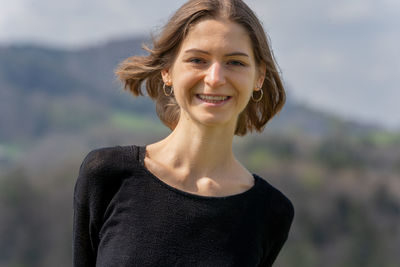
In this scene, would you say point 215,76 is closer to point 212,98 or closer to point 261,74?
point 212,98

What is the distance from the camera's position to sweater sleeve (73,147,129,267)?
3064 mm

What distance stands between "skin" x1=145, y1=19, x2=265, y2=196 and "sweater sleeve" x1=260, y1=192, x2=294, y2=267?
17cm

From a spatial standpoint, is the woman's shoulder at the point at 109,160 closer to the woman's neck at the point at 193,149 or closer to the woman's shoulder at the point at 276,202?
the woman's neck at the point at 193,149

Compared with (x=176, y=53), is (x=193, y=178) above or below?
below

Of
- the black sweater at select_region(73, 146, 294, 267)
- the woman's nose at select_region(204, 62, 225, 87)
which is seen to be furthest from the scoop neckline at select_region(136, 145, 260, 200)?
the woman's nose at select_region(204, 62, 225, 87)

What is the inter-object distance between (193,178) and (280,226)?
1.56 feet

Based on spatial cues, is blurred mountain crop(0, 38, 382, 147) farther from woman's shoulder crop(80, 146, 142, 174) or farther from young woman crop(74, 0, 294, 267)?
woman's shoulder crop(80, 146, 142, 174)

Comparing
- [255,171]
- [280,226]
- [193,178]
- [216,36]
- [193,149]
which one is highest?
[216,36]

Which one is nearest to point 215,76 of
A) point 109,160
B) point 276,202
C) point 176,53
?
point 176,53

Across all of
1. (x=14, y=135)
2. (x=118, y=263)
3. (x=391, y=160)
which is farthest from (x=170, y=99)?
(x=14, y=135)

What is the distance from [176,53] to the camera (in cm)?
309

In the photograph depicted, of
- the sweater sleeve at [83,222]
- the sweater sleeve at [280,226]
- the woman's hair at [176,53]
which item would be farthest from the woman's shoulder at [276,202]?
the sweater sleeve at [83,222]

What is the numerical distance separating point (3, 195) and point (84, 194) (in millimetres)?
62994

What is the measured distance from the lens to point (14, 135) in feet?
366
